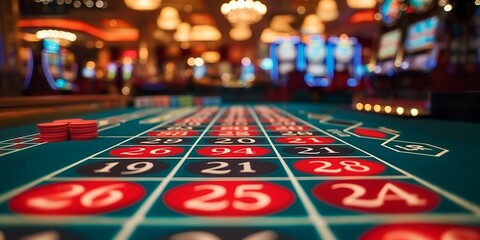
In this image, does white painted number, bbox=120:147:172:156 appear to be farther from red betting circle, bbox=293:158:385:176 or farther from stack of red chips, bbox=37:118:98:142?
red betting circle, bbox=293:158:385:176

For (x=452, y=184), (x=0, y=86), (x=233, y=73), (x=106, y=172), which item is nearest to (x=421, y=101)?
(x=452, y=184)

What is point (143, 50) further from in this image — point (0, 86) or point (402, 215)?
point (402, 215)

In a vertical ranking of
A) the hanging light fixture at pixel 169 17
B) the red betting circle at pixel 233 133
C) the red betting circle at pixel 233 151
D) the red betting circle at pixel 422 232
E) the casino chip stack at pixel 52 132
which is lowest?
the red betting circle at pixel 422 232

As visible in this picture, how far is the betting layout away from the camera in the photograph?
3.36 feet

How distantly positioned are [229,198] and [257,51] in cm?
1794

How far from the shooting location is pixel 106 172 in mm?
1676

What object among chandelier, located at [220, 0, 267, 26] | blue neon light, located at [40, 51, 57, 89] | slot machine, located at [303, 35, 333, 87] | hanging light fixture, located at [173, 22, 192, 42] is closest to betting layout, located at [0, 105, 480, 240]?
blue neon light, located at [40, 51, 57, 89]

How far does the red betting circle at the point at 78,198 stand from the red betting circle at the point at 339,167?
0.87 metres

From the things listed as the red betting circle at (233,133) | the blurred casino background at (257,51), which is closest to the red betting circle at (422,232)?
the red betting circle at (233,133)

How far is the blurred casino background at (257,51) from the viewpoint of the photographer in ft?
13.7

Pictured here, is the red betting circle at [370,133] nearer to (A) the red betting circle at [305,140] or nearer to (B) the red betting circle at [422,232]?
(A) the red betting circle at [305,140]

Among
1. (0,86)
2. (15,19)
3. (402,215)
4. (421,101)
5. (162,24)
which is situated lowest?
(402,215)

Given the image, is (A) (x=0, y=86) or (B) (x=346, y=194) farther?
(A) (x=0, y=86)

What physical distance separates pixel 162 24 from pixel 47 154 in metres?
9.27
